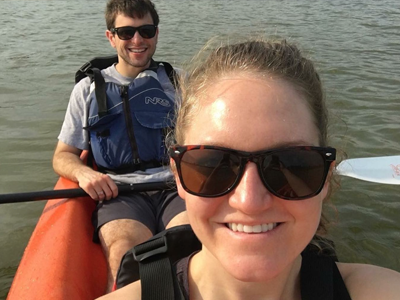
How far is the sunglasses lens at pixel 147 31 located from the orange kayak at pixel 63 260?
1210 mm

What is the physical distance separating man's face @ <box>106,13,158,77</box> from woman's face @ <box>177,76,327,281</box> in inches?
81.9

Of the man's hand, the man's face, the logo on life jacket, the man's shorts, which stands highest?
the man's face

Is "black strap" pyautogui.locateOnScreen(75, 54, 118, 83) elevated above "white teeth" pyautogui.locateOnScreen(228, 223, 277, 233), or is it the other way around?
"white teeth" pyautogui.locateOnScreen(228, 223, 277, 233)

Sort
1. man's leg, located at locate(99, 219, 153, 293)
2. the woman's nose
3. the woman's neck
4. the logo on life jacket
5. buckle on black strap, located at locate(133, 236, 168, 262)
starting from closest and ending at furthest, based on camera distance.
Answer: the woman's nose < the woman's neck < buckle on black strap, located at locate(133, 236, 168, 262) < man's leg, located at locate(99, 219, 153, 293) < the logo on life jacket

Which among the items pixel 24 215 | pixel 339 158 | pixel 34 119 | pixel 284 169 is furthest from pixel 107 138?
pixel 34 119

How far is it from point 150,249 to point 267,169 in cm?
51

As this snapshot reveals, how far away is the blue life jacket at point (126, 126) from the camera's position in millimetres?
2906

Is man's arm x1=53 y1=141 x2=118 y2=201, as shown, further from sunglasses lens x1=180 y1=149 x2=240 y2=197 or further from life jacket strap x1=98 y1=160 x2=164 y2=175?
sunglasses lens x1=180 y1=149 x2=240 y2=197

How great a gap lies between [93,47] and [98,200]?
21.6 ft

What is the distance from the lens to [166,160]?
2898 millimetres

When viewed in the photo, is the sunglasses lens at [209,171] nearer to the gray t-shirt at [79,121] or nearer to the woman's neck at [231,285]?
the woman's neck at [231,285]

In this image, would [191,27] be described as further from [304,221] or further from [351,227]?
[304,221]

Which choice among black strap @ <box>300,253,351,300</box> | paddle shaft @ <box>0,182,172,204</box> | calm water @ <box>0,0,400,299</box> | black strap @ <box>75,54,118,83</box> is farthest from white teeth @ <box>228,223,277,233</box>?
black strap @ <box>75,54,118,83</box>

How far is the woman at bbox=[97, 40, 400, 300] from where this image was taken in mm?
1104
